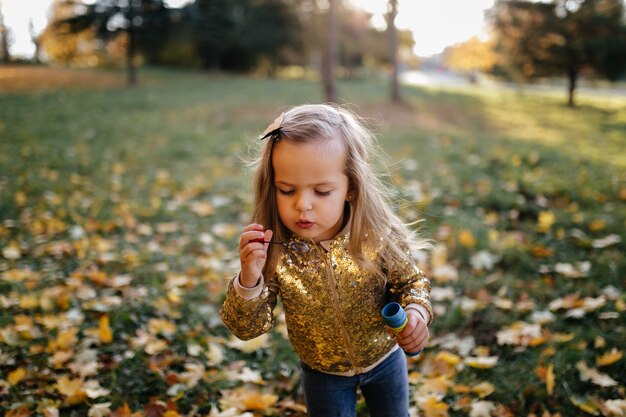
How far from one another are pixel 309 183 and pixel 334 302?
436mm

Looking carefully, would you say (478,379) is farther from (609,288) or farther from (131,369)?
(131,369)

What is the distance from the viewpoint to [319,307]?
1598 mm

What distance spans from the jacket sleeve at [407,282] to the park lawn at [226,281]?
57cm

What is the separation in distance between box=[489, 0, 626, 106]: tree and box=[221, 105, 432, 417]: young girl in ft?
48.1

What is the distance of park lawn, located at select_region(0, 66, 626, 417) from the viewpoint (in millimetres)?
2209

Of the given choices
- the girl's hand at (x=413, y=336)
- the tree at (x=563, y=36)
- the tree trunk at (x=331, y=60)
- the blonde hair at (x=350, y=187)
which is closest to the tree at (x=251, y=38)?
the tree at (x=563, y=36)

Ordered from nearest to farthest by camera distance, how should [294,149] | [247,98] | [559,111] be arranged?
[294,149], [559,111], [247,98]

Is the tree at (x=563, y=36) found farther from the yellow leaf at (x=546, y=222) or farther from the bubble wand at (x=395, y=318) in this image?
the bubble wand at (x=395, y=318)

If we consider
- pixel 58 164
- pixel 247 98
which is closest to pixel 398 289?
pixel 58 164

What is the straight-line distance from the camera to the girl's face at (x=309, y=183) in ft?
4.71

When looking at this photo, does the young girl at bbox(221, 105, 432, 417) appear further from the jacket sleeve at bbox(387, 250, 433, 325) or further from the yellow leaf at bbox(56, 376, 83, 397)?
the yellow leaf at bbox(56, 376, 83, 397)

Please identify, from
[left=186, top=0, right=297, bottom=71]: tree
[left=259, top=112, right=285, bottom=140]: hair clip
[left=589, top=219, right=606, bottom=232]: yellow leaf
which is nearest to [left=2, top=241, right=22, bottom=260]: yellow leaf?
[left=259, top=112, right=285, bottom=140]: hair clip

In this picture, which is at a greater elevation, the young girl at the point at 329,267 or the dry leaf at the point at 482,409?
the young girl at the point at 329,267

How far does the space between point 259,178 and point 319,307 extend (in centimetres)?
50
